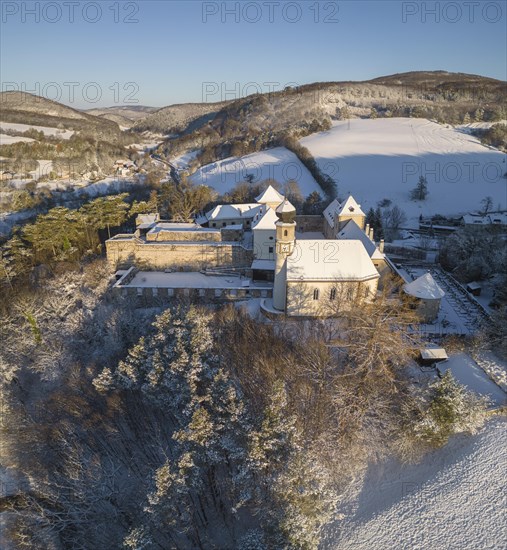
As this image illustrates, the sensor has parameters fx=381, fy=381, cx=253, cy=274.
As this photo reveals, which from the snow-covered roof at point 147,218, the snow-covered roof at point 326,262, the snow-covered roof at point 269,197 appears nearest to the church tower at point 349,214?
the snow-covered roof at point 269,197

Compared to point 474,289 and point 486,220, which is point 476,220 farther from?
point 474,289

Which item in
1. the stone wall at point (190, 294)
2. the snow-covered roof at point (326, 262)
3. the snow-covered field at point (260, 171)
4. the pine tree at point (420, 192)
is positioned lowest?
the stone wall at point (190, 294)

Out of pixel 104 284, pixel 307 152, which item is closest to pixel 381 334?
pixel 104 284

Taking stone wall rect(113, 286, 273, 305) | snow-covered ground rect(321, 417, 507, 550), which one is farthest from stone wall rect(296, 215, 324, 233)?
snow-covered ground rect(321, 417, 507, 550)

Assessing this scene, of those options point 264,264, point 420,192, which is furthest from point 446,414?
point 420,192

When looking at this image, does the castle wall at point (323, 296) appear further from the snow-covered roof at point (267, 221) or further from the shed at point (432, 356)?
the snow-covered roof at point (267, 221)

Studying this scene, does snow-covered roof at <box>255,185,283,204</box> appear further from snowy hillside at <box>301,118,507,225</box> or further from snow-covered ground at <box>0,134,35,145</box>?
snow-covered ground at <box>0,134,35,145</box>
